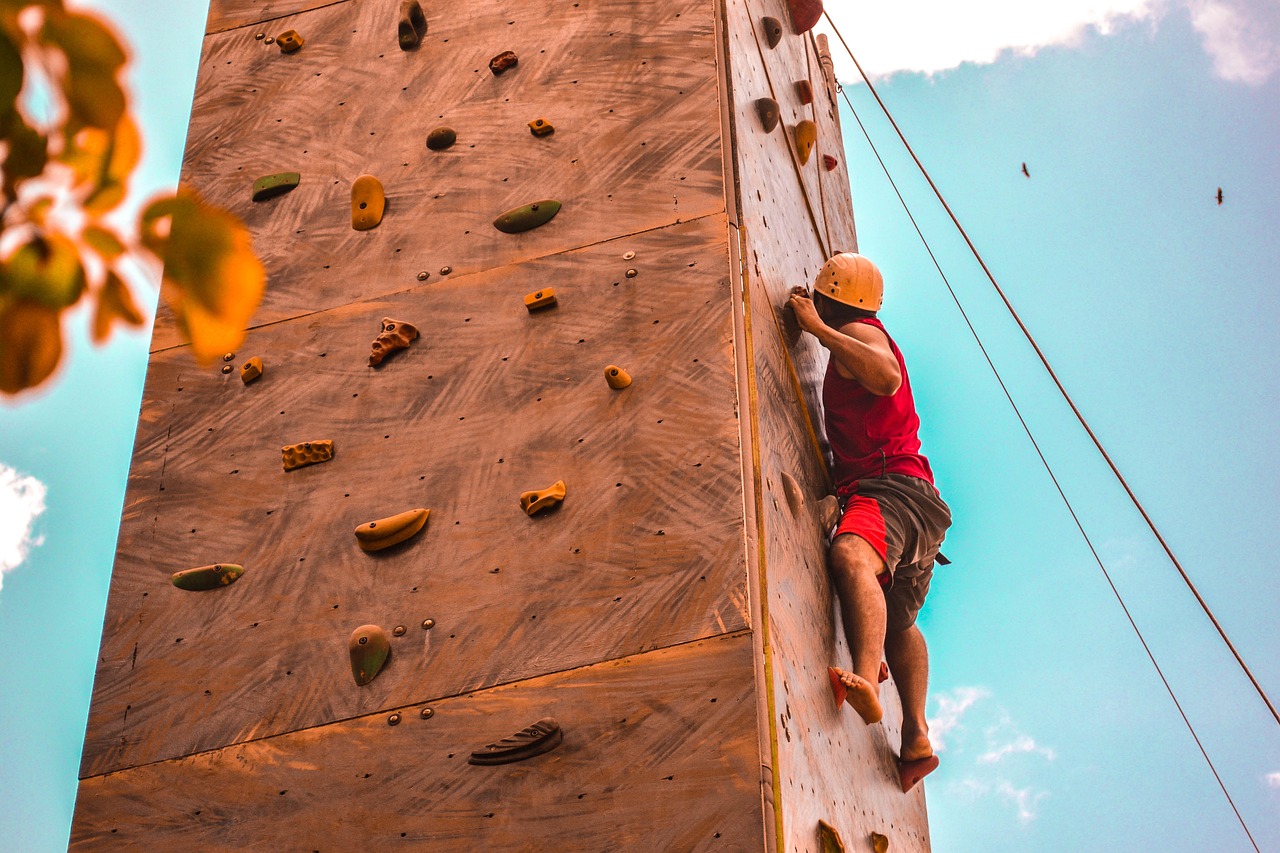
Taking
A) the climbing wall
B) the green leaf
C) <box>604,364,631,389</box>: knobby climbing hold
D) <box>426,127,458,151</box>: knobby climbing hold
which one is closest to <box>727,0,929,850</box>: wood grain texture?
the climbing wall

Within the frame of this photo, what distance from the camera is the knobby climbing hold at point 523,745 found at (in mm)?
3234

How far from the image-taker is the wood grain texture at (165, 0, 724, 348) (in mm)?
4148

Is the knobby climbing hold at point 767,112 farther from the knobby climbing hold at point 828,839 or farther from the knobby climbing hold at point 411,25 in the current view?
the knobby climbing hold at point 828,839

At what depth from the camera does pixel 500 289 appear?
407 cm

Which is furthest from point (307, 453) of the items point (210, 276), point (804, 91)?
point (210, 276)

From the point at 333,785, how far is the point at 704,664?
0.96 m

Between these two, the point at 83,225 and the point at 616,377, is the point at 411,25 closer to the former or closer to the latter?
the point at 616,377

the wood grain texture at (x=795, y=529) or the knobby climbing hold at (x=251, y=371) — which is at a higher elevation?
the wood grain texture at (x=795, y=529)

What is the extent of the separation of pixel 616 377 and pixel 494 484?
430 mm

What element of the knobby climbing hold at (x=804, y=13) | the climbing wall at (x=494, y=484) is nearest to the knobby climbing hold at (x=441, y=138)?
the climbing wall at (x=494, y=484)

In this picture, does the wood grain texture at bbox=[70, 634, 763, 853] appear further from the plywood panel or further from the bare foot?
the bare foot

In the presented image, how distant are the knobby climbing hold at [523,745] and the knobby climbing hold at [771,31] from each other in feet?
9.57

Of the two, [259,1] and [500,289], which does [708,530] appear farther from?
[259,1]

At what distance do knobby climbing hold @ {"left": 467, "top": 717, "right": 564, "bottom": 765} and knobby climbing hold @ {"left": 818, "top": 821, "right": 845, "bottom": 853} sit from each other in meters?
0.70
